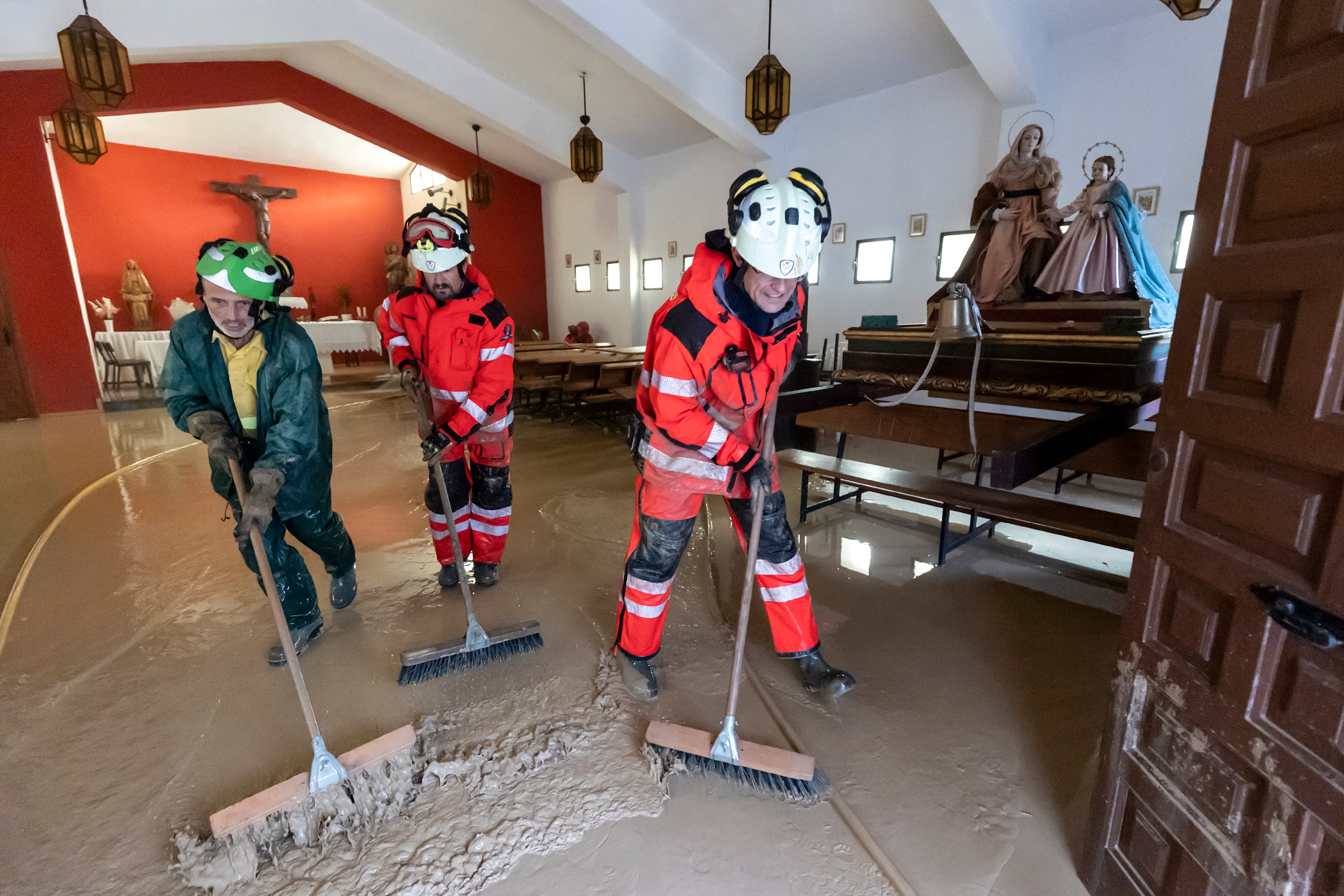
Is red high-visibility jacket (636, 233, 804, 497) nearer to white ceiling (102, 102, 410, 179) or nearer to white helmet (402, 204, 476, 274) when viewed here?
white helmet (402, 204, 476, 274)

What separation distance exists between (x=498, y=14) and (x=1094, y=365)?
22.6ft

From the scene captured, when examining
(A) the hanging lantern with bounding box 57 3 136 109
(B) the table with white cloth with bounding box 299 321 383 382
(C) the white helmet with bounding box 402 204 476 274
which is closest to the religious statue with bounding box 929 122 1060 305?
(C) the white helmet with bounding box 402 204 476 274

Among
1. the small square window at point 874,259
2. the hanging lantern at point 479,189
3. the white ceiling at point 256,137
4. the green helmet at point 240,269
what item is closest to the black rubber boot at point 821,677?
the green helmet at point 240,269

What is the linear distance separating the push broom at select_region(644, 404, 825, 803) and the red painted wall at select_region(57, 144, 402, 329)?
11.4 metres

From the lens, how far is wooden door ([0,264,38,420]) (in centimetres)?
670

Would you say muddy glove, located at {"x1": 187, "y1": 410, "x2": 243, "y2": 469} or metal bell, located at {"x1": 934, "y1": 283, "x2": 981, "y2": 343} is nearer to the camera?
muddy glove, located at {"x1": 187, "y1": 410, "x2": 243, "y2": 469}

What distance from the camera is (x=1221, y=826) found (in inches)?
43.9

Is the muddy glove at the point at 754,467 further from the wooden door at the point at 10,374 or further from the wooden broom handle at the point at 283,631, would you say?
the wooden door at the point at 10,374

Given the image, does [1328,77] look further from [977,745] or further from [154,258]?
[154,258]

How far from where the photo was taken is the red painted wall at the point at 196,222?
9141 millimetres

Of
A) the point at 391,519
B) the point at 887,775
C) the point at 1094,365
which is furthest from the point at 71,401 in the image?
the point at 1094,365

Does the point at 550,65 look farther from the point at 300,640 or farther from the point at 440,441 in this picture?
the point at 300,640

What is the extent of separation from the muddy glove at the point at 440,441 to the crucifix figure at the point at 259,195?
10.1 m

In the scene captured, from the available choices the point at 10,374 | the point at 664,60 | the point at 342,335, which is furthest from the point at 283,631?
the point at 342,335
